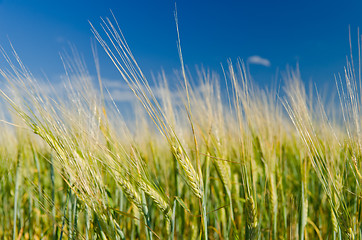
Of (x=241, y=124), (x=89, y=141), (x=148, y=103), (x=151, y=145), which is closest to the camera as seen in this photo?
(x=148, y=103)

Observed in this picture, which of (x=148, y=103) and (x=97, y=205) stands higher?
(x=148, y=103)

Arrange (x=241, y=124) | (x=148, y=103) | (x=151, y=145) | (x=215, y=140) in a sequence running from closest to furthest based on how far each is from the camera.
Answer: (x=148, y=103)
(x=241, y=124)
(x=215, y=140)
(x=151, y=145)

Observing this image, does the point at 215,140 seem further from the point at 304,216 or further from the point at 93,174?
the point at 93,174

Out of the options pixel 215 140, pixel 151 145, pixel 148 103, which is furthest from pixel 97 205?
pixel 151 145

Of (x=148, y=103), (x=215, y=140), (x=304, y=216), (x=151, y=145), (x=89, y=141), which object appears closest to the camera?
(x=148, y=103)

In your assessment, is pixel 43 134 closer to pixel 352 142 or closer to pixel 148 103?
pixel 148 103

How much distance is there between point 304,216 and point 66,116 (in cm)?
104

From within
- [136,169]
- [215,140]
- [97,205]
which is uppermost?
[215,140]

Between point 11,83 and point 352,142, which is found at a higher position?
point 11,83

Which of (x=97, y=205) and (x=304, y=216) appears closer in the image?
(x=97, y=205)

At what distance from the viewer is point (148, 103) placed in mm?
831

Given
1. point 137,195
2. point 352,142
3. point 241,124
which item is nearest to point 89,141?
point 137,195

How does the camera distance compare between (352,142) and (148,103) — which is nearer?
(148,103)

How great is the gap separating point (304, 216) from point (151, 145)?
42.3 inches
